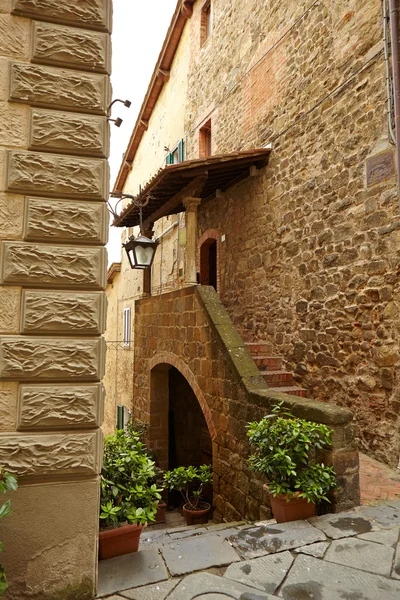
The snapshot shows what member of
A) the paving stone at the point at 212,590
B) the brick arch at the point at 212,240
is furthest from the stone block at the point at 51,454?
the brick arch at the point at 212,240

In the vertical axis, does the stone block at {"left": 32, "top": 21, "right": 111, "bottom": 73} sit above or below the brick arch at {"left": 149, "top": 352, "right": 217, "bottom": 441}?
above

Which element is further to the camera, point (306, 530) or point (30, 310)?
point (306, 530)

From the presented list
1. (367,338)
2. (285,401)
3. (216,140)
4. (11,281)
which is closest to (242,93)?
(216,140)

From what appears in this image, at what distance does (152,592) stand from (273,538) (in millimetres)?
1069

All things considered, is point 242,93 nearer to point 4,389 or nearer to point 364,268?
point 364,268

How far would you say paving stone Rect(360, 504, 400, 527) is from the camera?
336cm

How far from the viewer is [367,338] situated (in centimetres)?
537

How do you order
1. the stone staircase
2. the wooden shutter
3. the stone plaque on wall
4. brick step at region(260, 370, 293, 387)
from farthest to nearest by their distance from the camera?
1. the wooden shutter
2. brick step at region(260, 370, 293, 387)
3. the stone staircase
4. the stone plaque on wall

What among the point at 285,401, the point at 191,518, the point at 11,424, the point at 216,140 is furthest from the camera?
the point at 216,140

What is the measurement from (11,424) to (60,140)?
169 centimetres

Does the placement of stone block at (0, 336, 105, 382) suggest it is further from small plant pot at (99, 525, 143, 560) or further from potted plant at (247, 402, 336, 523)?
potted plant at (247, 402, 336, 523)

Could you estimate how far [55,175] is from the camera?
2562mm

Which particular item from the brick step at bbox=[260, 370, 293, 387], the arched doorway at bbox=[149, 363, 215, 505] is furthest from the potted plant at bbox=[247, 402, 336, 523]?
the arched doorway at bbox=[149, 363, 215, 505]

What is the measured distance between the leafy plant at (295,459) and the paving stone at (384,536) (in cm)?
41
